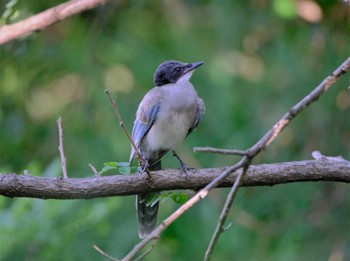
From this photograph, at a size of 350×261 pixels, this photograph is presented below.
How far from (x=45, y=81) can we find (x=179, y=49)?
4.59 feet

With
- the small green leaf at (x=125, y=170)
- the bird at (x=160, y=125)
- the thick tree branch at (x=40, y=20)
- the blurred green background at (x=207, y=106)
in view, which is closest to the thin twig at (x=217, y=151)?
the small green leaf at (x=125, y=170)

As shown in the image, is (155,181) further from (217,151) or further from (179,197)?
(217,151)

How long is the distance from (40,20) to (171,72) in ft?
4.31

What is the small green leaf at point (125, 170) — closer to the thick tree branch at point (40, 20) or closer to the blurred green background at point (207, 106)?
the thick tree branch at point (40, 20)

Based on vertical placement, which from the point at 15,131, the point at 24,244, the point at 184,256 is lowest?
the point at 184,256

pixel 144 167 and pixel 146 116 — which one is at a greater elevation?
pixel 146 116

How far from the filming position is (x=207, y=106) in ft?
26.4

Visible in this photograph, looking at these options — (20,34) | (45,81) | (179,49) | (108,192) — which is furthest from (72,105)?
(108,192)

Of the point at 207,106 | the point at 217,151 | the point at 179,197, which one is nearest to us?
the point at 217,151

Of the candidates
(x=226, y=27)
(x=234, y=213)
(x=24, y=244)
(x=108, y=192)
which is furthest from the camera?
(x=226, y=27)

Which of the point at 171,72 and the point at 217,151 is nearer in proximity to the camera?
the point at 217,151

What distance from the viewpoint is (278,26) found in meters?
8.15

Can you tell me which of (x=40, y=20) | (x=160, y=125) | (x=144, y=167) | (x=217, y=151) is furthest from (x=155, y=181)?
(x=217, y=151)

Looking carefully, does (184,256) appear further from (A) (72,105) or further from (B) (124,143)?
(A) (72,105)
